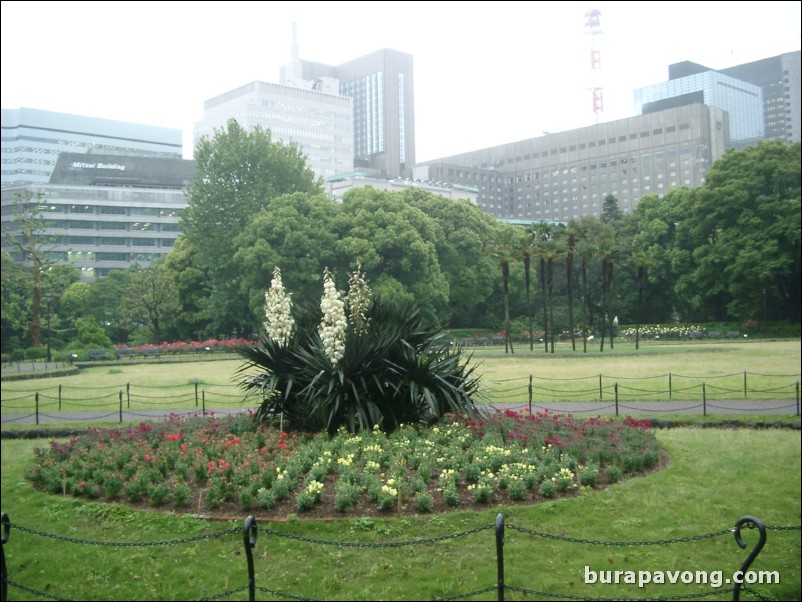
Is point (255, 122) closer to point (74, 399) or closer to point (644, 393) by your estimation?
point (74, 399)

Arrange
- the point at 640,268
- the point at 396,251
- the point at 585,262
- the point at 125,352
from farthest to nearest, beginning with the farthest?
the point at 125,352 < the point at 585,262 < the point at 396,251 < the point at 640,268

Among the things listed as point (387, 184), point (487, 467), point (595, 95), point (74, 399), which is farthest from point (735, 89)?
point (387, 184)

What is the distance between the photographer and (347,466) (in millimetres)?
8156

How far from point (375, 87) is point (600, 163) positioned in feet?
42.2

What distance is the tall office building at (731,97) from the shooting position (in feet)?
42.4

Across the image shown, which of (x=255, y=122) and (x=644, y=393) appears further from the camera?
(x=255, y=122)

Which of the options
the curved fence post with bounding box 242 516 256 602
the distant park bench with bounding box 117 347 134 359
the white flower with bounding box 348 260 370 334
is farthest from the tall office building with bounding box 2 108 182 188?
the distant park bench with bounding box 117 347 134 359

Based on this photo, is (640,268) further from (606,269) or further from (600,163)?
(606,269)

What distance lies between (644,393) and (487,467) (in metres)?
10.7

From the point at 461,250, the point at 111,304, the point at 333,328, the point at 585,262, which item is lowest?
the point at 333,328

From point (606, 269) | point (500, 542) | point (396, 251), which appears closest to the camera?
point (500, 542)

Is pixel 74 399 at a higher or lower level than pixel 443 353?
lower

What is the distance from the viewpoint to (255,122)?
36.2m

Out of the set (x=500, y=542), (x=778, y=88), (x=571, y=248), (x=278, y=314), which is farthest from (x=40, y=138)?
(x=571, y=248)
